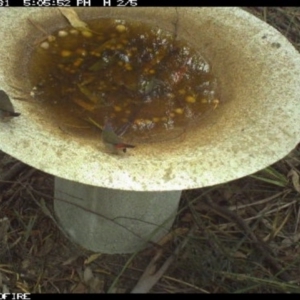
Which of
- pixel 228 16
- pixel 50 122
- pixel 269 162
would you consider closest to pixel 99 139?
pixel 50 122

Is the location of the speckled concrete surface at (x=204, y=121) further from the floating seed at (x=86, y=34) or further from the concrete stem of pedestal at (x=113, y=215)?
the concrete stem of pedestal at (x=113, y=215)

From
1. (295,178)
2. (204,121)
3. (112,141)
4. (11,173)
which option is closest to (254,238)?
(295,178)

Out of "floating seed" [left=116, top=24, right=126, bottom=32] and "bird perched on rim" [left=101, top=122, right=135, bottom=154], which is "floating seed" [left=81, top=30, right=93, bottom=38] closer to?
"floating seed" [left=116, top=24, right=126, bottom=32]

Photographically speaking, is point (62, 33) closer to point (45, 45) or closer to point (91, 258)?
point (45, 45)

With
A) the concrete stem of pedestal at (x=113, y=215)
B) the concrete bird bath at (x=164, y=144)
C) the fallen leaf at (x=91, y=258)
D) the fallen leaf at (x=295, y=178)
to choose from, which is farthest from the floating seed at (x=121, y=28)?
the fallen leaf at (x=295, y=178)

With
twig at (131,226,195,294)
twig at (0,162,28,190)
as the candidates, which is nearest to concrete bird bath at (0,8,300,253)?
twig at (131,226,195,294)
